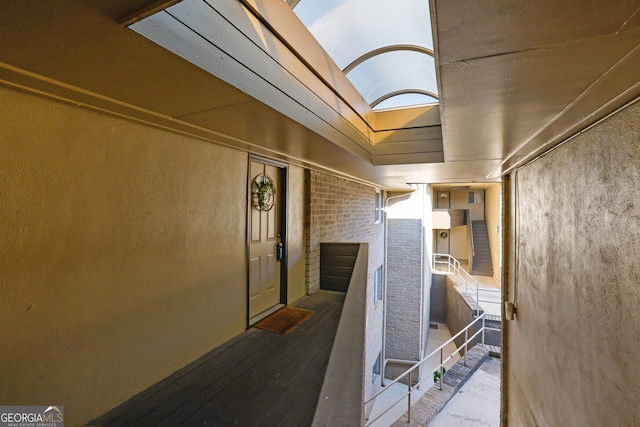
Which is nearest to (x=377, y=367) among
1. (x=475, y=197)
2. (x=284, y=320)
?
(x=284, y=320)

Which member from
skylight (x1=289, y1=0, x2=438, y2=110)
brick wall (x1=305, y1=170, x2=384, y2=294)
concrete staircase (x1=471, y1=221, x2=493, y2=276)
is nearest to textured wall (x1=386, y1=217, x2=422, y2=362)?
brick wall (x1=305, y1=170, x2=384, y2=294)

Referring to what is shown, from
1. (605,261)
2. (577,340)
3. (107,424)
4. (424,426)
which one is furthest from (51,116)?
(424,426)

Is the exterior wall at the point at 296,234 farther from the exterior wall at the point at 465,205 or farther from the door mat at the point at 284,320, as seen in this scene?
the exterior wall at the point at 465,205

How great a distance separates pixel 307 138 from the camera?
2.43 m

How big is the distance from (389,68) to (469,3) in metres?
2.47

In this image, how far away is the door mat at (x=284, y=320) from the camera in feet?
10.5

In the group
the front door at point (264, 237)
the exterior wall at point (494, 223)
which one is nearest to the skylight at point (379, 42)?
the front door at point (264, 237)

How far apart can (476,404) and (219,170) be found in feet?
18.2

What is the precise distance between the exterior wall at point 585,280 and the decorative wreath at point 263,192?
2.75 metres

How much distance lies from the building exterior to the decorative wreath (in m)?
0.34

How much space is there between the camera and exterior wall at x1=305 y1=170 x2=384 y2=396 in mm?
4273

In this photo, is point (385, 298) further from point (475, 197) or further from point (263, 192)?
point (475, 197)

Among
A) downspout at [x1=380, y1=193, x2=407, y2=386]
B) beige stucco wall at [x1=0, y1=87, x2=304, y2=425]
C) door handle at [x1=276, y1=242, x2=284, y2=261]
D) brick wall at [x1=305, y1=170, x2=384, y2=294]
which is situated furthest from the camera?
downspout at [x1=380, y1=193, x2=407, y2=386]

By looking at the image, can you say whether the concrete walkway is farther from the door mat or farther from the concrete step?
the door mat
